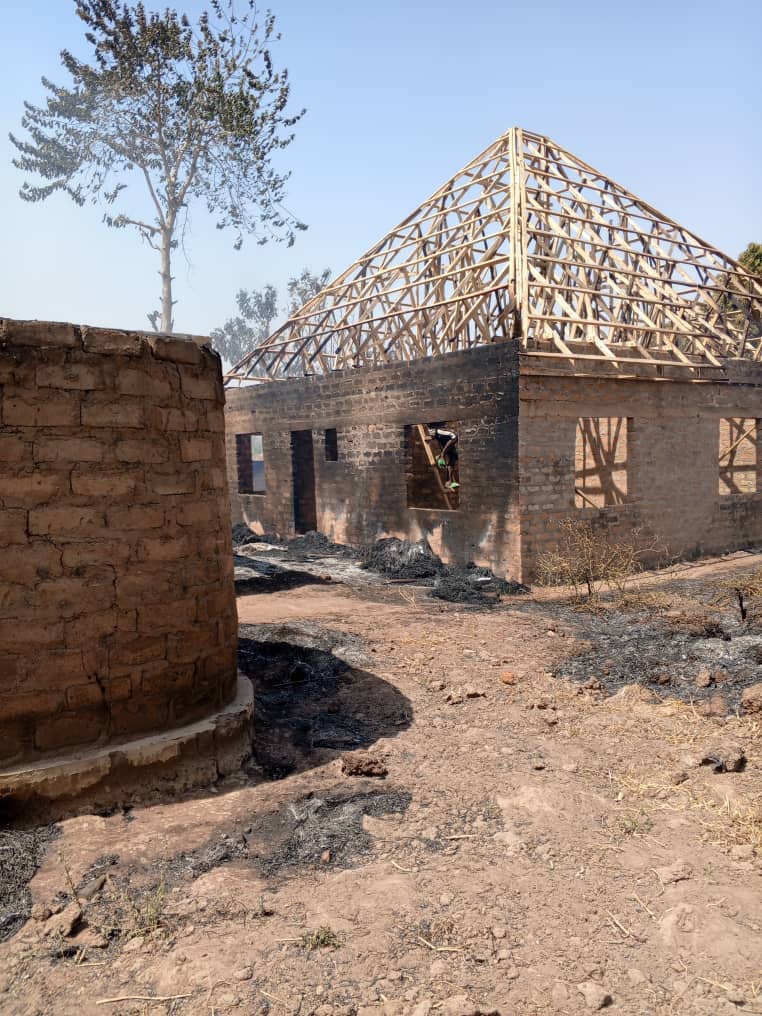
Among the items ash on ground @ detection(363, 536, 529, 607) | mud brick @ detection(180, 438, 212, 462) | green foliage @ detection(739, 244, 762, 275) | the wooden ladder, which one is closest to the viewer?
mud brick @ detection(180, 438, 212, 462)

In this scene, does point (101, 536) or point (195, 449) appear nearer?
point (101, 536)

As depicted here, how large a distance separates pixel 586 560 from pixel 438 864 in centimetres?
778

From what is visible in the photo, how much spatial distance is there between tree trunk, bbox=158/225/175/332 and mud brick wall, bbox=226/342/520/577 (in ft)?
29.5

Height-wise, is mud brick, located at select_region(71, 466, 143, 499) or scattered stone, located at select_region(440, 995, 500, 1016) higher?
mud brick, located at select_region(71, 466, 143, 499)

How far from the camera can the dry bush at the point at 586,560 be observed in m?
10.6

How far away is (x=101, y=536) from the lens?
397 centimetres

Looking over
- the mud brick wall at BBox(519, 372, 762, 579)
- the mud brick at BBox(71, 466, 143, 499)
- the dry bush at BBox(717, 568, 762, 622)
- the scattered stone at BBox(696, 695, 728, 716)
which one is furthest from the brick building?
the mud brick at BBox(71, 466, 143, 499)

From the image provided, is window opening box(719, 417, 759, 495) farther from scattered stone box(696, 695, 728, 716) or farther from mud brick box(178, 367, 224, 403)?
mud brick box(178, 367, 224, 403)

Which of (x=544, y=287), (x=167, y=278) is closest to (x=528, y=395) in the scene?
(x=544, y=287)

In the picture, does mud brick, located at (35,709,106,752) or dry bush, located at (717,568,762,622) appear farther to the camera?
dry bush, located at (717,568,762,622)

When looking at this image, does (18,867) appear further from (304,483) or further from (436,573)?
(304,483)

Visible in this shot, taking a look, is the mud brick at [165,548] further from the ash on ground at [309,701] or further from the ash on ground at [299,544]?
the ash on ground at [299,544]

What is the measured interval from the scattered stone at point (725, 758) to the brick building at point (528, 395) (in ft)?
19.0

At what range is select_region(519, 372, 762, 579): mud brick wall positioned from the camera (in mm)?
10711
